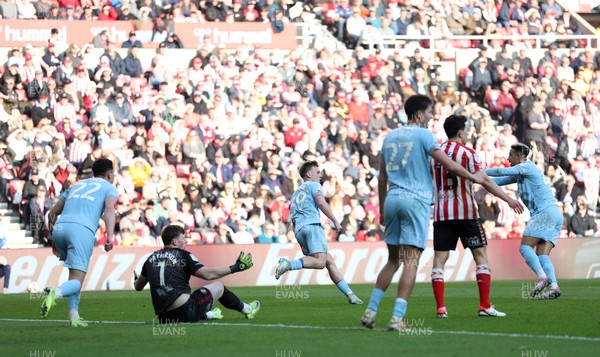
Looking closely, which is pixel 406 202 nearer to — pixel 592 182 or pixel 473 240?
pixel 473 240

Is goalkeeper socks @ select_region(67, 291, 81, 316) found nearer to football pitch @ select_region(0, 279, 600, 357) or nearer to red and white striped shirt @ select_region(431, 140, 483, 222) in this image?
football pitch @ select_region(0, 279, 600, 357)

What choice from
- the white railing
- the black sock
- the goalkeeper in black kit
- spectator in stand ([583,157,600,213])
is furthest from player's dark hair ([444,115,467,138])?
the white railing

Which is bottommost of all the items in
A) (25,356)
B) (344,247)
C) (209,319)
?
(344,247)

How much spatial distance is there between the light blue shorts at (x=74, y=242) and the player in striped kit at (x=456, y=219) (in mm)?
3991

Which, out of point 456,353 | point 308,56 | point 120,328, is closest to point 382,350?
point 456,353

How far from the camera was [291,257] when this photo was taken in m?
25.6

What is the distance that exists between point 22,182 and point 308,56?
9.48 metres

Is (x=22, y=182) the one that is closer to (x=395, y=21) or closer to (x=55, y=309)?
(x=55, y=309)

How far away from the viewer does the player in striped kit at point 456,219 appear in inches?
540

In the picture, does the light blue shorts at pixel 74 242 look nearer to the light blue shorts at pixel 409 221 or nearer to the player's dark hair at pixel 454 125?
the light blue shorts at pixel 409 221

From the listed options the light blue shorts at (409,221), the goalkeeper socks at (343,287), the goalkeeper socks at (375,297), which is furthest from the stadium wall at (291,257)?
the light blue shorts at (409,221)

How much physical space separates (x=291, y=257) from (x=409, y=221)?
46.3 ft

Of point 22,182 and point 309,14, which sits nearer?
point 22,182

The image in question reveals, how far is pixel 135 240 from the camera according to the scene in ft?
83.1
